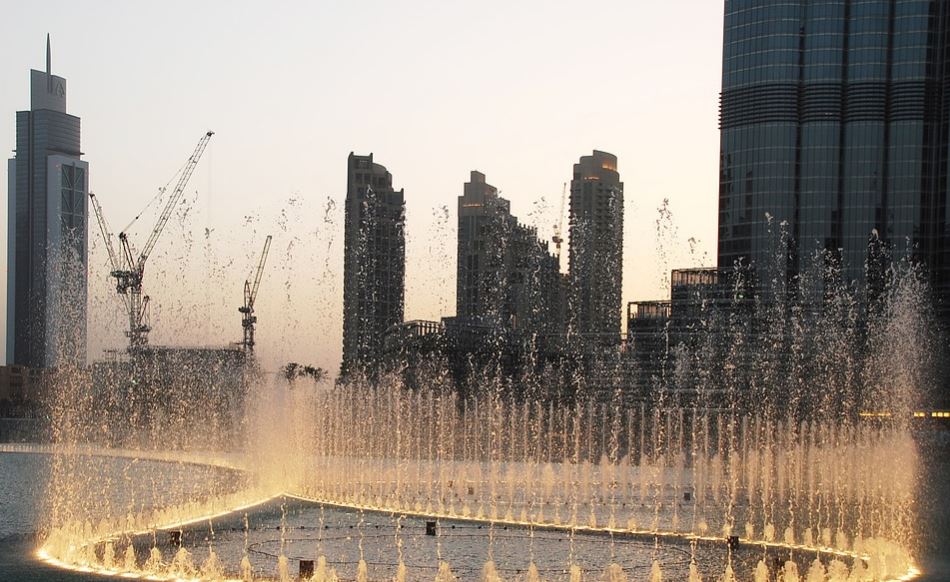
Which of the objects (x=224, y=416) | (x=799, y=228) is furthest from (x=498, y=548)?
(x=799, y=228)

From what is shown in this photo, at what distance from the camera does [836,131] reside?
139 meters

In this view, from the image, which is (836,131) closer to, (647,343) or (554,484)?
(647,343)

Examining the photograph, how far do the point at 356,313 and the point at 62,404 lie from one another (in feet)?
127

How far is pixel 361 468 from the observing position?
6162 centimetres

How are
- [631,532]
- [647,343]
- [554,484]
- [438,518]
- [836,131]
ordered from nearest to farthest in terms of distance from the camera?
[631,532] < [438,518] < [554,484] < [647,343] < [836,131]

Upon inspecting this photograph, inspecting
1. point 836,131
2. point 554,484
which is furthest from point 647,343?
point 554,484

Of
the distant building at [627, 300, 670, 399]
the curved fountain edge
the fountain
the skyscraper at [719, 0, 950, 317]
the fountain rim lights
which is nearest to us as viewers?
the fountain rim lights

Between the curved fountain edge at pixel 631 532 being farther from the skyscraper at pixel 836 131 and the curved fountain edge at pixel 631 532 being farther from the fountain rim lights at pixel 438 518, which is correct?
the skyscraper at pixel 836 131

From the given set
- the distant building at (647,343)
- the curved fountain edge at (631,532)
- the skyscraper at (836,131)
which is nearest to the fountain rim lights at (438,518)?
the curved fountain edge at (631,532)

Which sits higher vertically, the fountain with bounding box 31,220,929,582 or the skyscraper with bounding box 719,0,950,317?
the skyscraper with bounding box 719,0,950,317

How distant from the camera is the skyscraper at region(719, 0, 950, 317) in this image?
136875 millimetres

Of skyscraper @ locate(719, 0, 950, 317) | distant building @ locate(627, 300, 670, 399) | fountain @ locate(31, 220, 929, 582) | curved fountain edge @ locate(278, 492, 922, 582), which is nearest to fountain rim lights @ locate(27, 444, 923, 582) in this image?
curved fountain edge @ locate(278, 492, 922, 582)

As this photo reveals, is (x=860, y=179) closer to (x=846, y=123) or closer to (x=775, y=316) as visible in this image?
(x=846, y=123)

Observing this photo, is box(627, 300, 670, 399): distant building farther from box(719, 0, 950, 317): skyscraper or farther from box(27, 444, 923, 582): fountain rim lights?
box(27, 444, 923, 582): fountain rim lights
